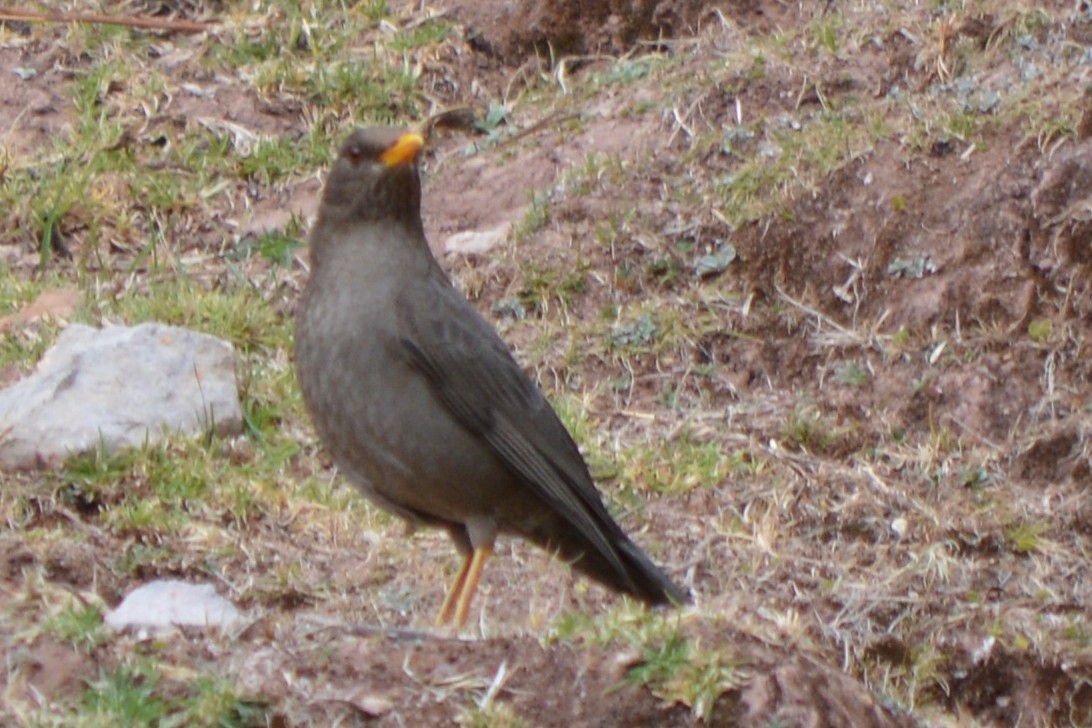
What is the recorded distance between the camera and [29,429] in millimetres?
6254

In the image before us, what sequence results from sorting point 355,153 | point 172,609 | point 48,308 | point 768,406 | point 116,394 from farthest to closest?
1. point 48,308
2. point 768,406
3. point 116,394
4. point 355,153
5. point 172,609

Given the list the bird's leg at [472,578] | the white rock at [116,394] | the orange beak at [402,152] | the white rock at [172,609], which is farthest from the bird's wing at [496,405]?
the white rock at [116,394]

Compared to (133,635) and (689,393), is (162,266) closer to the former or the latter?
(689,393)

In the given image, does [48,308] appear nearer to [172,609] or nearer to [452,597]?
[172,609]

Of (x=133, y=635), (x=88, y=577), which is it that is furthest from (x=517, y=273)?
(x=133, y=635)

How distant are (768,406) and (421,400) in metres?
2.02

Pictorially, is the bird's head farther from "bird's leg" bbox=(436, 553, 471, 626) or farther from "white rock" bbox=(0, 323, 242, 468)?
"white rock" bbox=(0, 323, 242, 468)

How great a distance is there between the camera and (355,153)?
553 centimetres

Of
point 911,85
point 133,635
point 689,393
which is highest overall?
point 133,635

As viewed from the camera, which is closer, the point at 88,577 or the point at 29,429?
the point at 88,577

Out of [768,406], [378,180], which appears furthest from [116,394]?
[768,406]

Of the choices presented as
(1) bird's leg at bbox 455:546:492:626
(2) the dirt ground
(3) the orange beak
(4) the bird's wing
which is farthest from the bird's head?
(2) the dirt ground

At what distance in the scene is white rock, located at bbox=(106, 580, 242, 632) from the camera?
4.71 m

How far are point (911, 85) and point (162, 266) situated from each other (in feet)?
Answer: 10.3
